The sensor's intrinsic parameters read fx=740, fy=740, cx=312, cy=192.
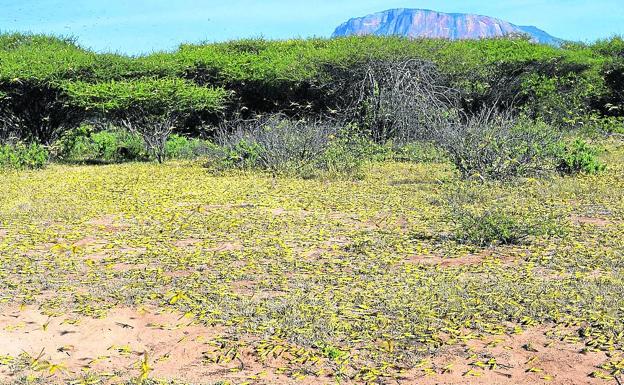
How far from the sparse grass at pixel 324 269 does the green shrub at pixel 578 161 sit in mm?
656

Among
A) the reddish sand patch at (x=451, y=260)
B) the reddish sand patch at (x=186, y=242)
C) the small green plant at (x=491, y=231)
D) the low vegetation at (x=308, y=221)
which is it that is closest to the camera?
the low vegetation at (x=308, y=221)

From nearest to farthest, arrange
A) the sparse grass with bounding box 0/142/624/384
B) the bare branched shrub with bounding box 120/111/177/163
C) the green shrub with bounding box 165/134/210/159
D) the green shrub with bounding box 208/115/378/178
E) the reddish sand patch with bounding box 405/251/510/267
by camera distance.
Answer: the sparse grass with bounding box 0/142/624/384, the reddish sand patch with bounding box 405/251/510/267, the green shrub with bounding box 208/115/378/178, the bare branched shrub with bounding box 120/111/177/163, the green shrub with bounding box 165/134/210/159

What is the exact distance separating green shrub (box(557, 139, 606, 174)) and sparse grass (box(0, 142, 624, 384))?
0.66 meters

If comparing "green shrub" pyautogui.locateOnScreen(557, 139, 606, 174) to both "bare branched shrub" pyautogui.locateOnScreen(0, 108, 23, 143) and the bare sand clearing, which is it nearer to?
the bare sand clearing

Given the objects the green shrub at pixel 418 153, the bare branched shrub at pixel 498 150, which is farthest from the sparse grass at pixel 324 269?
the green shrub at pixel 418 153

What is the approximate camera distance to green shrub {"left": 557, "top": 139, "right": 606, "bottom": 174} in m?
10.5

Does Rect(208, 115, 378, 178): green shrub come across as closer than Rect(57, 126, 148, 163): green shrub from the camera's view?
Yes

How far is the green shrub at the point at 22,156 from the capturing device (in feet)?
41.9

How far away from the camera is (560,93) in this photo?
16.8 m

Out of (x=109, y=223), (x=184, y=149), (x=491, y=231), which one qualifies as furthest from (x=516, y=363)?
(x=184, y=149)

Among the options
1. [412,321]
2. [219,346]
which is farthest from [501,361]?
[219,346]

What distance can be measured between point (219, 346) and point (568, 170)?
7.83 meters

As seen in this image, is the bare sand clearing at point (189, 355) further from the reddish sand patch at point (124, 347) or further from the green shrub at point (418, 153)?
the green shrub at point (418, 153)

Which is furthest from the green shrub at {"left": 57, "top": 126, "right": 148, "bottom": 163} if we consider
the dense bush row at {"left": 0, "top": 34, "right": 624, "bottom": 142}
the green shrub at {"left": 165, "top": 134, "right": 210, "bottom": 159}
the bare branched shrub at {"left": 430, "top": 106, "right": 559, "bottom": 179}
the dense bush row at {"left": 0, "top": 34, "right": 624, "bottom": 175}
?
the bare branched shrub at {"left": 430, "top": 106, "right": 559, "bottom": 179}
